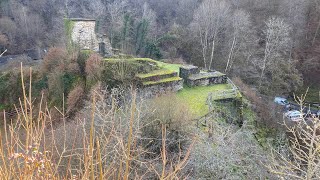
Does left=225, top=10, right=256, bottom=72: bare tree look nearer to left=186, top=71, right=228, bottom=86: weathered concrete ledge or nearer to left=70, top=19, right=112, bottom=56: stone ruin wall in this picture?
left=186, top=71, right=228, bottom=86: weathered concrete ledge

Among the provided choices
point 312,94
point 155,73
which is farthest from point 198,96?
point 312,94

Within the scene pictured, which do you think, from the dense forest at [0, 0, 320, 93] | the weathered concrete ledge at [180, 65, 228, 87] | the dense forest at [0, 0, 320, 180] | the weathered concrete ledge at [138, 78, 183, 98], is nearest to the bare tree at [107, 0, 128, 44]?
the dense forest at [0, 0, 320, 93]

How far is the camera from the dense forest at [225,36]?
59.9 feet

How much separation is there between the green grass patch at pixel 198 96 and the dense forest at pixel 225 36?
5671mm

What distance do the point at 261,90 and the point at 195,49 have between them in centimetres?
630

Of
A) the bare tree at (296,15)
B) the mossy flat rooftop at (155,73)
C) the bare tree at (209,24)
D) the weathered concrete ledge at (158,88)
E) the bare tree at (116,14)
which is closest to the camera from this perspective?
the weathered concrete ledge at (158,88)

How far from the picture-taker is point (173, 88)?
39.8 ft

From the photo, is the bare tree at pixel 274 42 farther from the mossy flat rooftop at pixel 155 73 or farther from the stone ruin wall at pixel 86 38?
the stone ruin wall at pixel 86 38

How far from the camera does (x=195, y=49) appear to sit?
21.7 metres

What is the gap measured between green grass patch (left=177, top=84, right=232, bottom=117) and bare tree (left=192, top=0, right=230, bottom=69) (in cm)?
711

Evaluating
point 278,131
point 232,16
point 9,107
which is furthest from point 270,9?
point 9,107

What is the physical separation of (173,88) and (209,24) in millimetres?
9845

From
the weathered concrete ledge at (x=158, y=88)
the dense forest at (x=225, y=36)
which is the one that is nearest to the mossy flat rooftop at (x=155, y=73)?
the weathered concrete ledge at (x=158, y=88)

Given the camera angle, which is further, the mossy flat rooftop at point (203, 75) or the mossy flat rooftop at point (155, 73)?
the mossy flat rooftop at point (203, 75)
